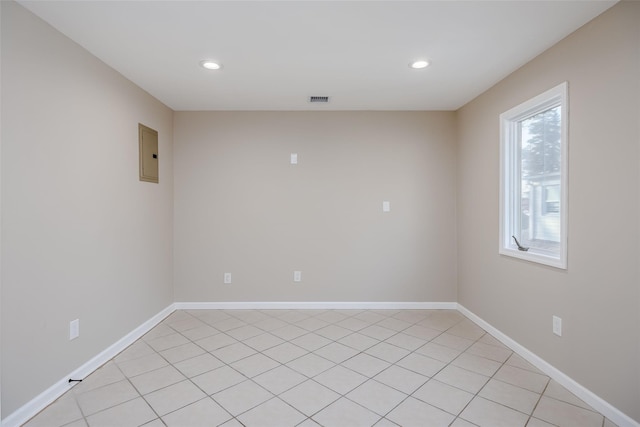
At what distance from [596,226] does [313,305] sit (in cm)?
277

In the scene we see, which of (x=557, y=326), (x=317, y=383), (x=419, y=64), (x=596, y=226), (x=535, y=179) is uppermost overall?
(x=419, y=64)

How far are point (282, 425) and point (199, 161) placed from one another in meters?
2.97

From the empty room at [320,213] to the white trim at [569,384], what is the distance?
29 millimetres

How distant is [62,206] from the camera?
79.2 inches

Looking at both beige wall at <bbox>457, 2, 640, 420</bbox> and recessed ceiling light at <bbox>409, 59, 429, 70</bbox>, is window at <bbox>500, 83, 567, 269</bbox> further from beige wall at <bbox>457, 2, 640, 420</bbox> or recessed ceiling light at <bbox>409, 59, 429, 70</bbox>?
recessed ceiling light at <bbox>409, 59, 429, 70</bbox>

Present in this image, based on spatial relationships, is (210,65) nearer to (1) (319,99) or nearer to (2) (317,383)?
(1) (319,99)

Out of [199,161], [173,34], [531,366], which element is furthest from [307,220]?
[531,366]

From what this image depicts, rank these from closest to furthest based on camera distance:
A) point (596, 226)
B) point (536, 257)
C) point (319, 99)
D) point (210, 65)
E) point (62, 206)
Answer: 1. point (596, 226)
2. point (62, 206)
3. point (536, 257)
4. point (210, 65)
5. point (319, 99)

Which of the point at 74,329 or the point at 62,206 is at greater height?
the point at 62,206

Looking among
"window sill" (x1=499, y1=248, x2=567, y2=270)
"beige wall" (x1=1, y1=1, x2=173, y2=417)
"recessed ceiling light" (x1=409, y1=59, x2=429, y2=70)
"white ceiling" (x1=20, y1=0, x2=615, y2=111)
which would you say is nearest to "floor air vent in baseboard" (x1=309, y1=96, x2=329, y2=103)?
"white ceiling" (x1=20, y1=0, x2=615, y2=111)

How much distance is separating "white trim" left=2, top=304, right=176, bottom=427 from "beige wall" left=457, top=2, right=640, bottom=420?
3381 millimetres

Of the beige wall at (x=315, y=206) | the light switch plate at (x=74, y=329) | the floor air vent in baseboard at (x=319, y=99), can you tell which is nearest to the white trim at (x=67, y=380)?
the light switch plate at (x=74, y=329)

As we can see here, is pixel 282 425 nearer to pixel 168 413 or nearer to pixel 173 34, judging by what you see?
pixel 168 413

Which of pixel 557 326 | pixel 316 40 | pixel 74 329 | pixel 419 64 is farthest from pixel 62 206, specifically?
pixel 557 326
